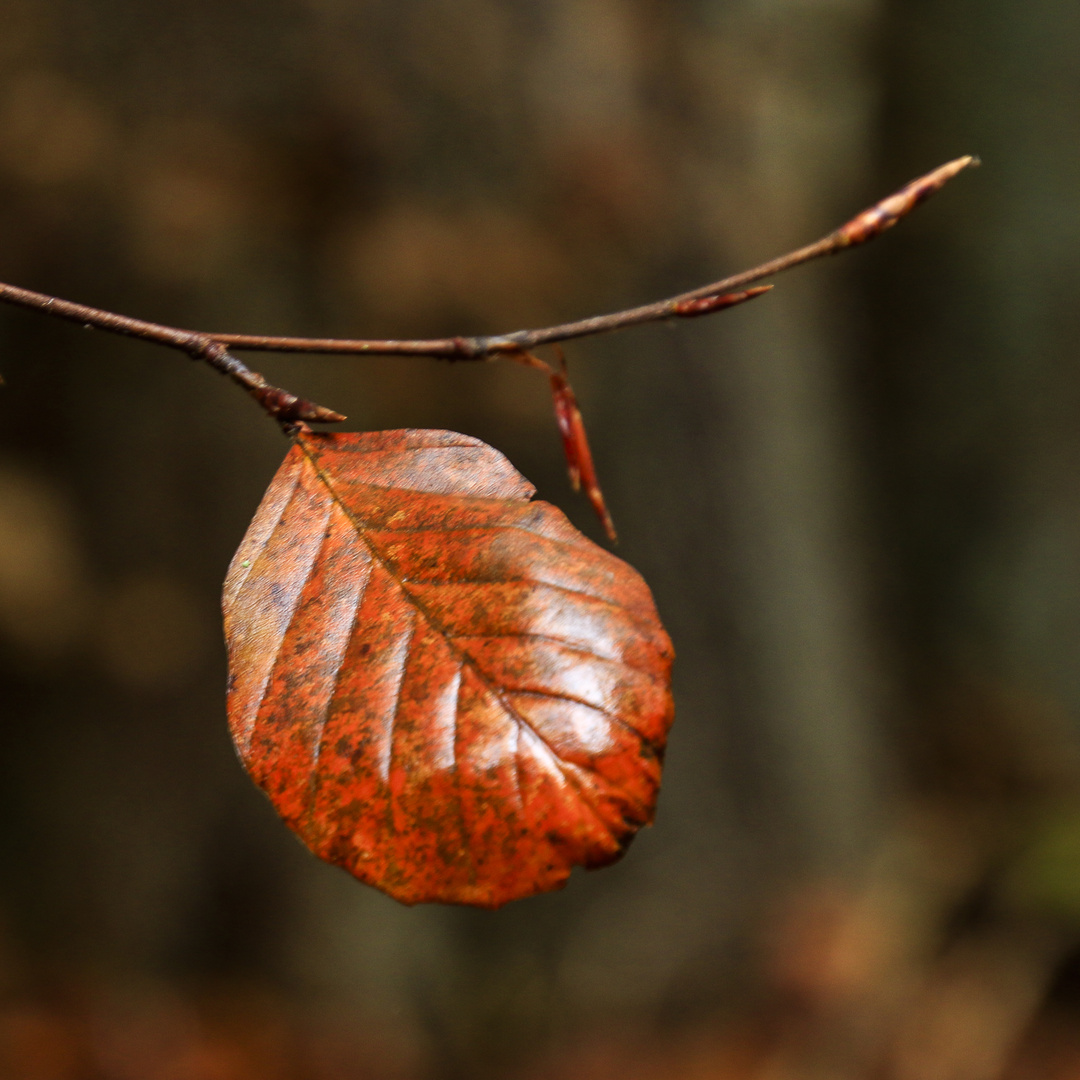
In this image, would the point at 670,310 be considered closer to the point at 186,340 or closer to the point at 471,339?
the point at 471,339

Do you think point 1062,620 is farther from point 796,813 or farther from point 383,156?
point 383,156

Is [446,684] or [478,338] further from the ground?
[478,338]

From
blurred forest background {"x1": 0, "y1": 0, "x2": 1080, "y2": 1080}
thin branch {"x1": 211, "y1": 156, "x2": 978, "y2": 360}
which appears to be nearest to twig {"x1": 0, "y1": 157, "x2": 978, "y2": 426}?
thin branch {"x1": 211, "y1": 156, "x2": 978, "y2": 360}

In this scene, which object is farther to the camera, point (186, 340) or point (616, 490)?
point (616, 490)

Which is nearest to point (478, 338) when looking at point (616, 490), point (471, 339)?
point (471, 339)

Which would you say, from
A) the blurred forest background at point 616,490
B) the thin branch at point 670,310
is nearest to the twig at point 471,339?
the thin branch at point 670,310

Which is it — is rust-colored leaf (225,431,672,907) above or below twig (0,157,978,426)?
below

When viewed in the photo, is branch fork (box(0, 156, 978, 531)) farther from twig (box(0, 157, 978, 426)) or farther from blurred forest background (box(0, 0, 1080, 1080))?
blurred forest background (box(0, 0, 1080, 1080))
